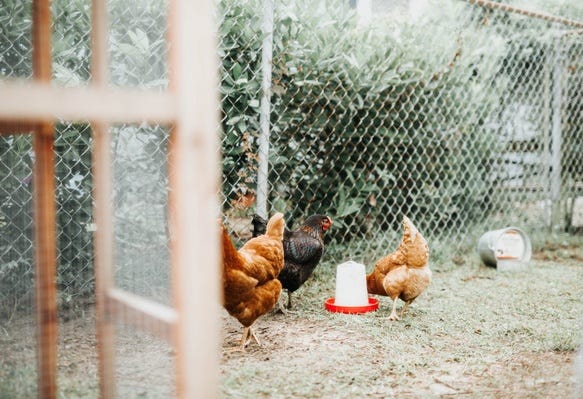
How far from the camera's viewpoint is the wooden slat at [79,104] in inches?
33.7

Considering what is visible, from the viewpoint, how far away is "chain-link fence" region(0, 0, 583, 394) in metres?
2.29

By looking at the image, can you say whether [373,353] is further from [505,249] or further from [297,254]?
[505,249]

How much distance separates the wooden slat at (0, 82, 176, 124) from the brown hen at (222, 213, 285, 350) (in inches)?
55.3

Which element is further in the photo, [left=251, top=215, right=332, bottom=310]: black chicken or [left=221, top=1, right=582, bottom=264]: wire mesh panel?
[left=221, top=1, right=582, bottom=264]: wire mesh panel

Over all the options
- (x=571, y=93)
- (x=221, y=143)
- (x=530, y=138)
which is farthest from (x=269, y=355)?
(x=571, y=93)

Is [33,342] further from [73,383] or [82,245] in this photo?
[82,245]

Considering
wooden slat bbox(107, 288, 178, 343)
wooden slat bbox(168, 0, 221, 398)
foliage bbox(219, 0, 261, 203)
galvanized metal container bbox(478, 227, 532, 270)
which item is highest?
foliage bbox(219, 0, 261, 203)

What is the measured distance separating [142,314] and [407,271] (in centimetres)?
205

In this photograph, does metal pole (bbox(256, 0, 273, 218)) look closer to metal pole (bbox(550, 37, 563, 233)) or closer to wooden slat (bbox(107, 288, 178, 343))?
wooden slat (bbox(107, 288, 178, 343))

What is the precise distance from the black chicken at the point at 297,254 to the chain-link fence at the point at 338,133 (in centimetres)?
33

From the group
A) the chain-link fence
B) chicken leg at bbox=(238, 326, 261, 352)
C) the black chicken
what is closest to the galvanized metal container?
the chain-link fence

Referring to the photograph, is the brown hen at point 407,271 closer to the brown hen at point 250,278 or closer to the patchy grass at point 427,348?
the patchy grass at point 427,348

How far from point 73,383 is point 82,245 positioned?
3.31ft

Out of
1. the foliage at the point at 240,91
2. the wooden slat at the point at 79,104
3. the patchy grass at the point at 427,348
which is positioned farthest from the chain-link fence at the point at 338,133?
the patchy grass at the point at 427,348
